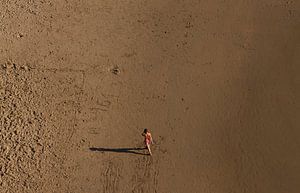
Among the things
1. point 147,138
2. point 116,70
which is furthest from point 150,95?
point 147,138

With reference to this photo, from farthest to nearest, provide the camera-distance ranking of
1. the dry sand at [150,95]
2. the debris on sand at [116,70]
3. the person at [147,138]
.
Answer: the debris on sand at [116,70] → the dry sand at [150,95] → the person at [147,138]

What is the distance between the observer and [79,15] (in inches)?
816

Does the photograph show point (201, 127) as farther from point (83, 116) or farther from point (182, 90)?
point (83, 116)

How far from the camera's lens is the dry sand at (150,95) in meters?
16.0

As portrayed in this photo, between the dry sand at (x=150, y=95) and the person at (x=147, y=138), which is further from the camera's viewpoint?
the dry sand at (x=150, y=95)

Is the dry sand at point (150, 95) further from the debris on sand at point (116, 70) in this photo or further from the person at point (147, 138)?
the person at point (147, 138)

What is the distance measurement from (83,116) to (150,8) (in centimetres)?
609

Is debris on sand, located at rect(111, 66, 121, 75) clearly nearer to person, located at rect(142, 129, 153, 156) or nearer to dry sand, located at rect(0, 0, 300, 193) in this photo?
dry sand, located at rect(0, 0, 300, 193)

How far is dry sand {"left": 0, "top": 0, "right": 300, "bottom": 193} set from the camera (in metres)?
16.0

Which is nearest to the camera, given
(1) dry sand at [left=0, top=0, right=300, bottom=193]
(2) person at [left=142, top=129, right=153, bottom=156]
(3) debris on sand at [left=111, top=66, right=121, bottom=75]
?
(2) person at [left=142, top=129, right=153, bottom=156]

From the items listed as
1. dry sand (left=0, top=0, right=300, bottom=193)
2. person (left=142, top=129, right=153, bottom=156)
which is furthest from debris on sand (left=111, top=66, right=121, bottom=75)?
person (left=142, top=129, right=153, bottom=156)

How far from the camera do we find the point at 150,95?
59.2ft

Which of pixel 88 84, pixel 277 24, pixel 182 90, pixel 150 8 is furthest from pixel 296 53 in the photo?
pixel 88 84

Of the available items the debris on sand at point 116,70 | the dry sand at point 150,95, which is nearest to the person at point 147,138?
the dry sand at point 150,95
